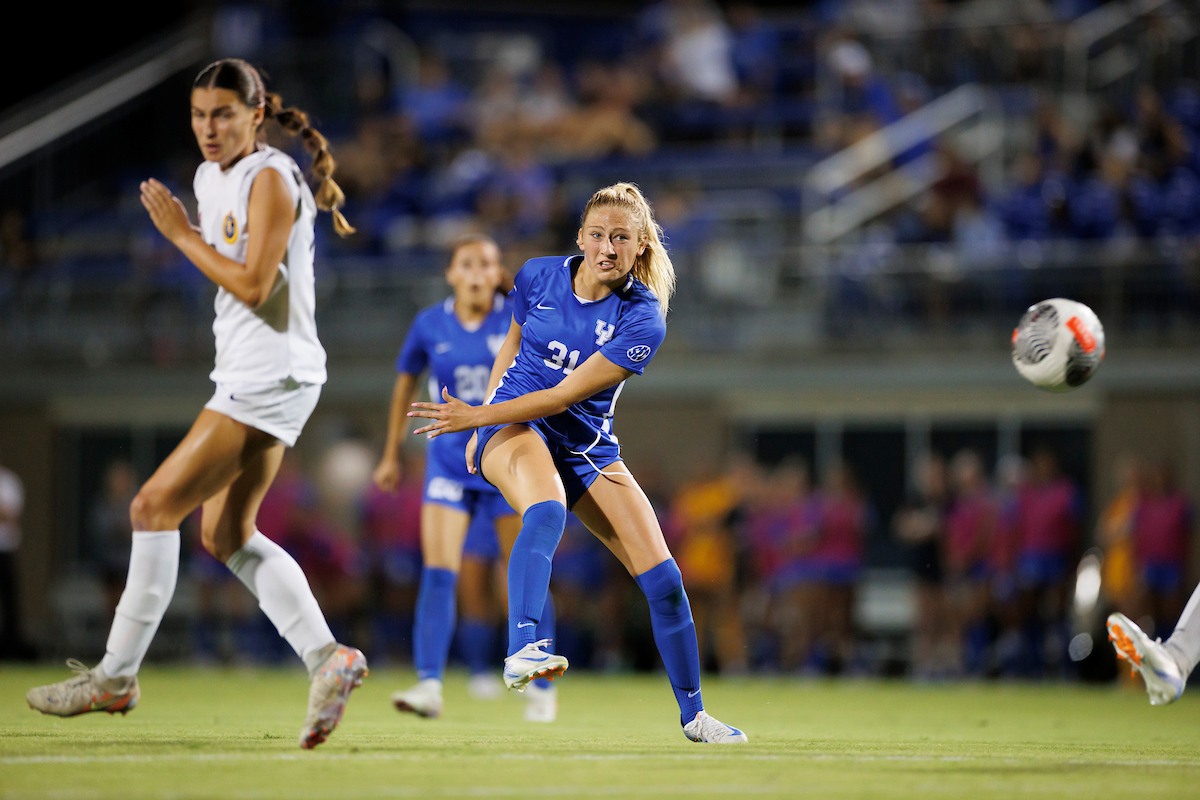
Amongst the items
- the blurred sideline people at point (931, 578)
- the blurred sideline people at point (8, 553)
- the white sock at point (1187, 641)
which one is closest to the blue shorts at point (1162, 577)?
the blurred sideline people at point (931, 578)

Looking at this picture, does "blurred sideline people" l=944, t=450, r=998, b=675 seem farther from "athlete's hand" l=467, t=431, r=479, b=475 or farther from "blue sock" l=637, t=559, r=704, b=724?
"athlete's hand" l=467, t=431, r=479, b=475

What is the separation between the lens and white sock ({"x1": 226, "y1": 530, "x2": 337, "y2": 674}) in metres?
5.78

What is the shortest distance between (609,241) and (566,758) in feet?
6.58

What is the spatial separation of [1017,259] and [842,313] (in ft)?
6.30

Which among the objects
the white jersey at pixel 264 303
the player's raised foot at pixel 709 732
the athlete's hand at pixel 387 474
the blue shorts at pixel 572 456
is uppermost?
the white jersey at pixel 264 303

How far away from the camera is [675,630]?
615cm

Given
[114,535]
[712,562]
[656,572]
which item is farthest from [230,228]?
[114,535]

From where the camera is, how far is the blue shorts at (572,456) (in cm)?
615

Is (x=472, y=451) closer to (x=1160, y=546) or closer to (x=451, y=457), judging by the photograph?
(x=451, y=457)

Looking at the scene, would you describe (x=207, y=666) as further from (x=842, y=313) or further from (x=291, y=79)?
(x=291, y=79)

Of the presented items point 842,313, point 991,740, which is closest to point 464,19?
point 842,313

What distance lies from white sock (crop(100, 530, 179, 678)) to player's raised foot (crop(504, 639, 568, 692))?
52.8 inches

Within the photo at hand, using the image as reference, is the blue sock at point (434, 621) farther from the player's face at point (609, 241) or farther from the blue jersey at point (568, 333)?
the player's face at point (609, 241)

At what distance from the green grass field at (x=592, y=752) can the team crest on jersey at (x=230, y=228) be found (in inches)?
76.5
